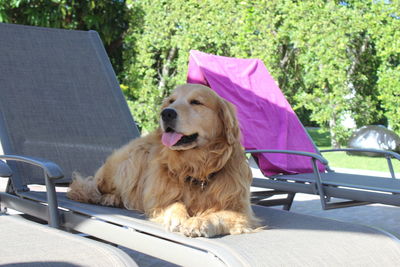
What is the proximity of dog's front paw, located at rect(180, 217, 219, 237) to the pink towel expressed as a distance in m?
2.42

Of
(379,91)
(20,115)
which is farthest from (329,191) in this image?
(379,91)

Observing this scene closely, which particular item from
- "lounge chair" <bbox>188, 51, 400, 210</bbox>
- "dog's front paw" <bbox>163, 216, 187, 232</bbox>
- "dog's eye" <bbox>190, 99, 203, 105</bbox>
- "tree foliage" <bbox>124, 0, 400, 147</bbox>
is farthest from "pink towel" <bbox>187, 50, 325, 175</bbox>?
"tree foliage" <bbox>124, 0, 400, 147</bbox>

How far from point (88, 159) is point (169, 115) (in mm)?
1356

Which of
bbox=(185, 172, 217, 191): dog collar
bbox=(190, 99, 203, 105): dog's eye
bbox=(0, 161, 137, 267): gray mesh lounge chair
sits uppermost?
bbox=(190, 99, 203, 105): dog's eye

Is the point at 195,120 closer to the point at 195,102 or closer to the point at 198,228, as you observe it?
the point at 195,102

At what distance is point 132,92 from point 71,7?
227cm

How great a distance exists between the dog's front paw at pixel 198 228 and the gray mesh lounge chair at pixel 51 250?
40 centimetres

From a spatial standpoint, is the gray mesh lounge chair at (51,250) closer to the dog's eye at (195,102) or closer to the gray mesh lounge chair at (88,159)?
the gray mesh lounge chair at (88,159)

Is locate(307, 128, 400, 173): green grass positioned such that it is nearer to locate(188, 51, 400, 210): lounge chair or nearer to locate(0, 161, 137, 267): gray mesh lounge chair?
locate(188, 51, 400, 210): lounge chair

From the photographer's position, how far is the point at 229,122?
8.54 feet

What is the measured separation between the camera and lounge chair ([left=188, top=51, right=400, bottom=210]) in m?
4.16

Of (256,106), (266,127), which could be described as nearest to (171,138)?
(266,127)

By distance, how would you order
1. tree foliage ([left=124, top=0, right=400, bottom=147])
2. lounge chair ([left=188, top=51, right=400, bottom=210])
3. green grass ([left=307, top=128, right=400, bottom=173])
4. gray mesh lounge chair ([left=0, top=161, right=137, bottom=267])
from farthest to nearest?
tree foliage ([left=124, top=0, right=400, bottom=147]) → green grass ([left=307, top=128, right=400, bottom=173]) → lounge chair ([left=188, top=51, right=400, bottom=210]) → gray mesh lounge chair ([left=0, top=161, right=137, bottom=267])

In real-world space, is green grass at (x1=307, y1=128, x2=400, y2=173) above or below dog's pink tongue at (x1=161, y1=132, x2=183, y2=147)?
below
